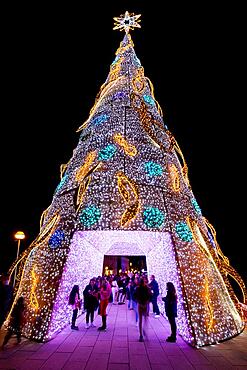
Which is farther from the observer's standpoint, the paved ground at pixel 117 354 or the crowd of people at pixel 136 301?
the crowd of people at pixel 136 301

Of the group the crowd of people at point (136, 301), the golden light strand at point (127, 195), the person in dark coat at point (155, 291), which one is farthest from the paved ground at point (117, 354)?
the golden light strand at point (127, 195)

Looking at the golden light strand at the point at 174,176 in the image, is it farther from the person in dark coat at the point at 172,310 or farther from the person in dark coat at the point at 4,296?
the person in dark coat at the point at 4,296

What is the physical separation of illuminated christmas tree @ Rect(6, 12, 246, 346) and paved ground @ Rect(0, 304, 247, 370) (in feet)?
1.11

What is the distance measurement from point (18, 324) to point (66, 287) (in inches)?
60.5

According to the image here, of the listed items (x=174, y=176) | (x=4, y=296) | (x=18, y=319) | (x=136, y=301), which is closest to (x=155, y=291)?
(x=136, y=301)

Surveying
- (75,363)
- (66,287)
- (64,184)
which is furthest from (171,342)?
(64,184)

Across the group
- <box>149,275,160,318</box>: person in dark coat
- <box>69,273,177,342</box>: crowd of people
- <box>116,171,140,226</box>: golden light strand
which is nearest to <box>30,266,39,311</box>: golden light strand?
<box>69,273,177,342</box>: crowd of people

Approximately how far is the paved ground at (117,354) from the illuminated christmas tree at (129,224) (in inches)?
13.3

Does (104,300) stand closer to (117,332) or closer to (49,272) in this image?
(117,332)

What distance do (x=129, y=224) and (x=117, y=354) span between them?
2.95m

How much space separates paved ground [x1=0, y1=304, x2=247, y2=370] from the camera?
4707 millimetres

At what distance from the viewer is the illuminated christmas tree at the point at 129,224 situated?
20.8 feet

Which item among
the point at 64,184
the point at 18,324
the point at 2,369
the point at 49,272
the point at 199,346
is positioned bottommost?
the point at 2,369

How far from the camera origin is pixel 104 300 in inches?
298
